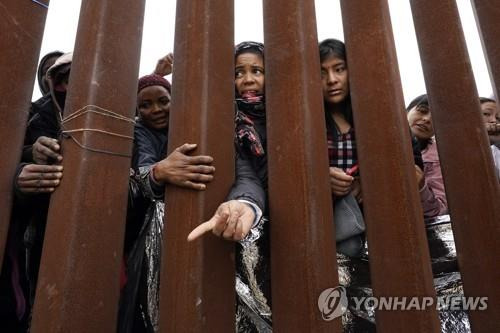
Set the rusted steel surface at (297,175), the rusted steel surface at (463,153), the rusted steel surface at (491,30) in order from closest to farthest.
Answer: the rusted steel surface at (297,175) → the rusted steel surface at (463,153) → the rusted steel surface at (491,30)

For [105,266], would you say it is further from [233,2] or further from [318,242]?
[233,2]

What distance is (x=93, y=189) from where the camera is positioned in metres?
1.09

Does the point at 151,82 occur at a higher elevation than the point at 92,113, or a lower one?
higher

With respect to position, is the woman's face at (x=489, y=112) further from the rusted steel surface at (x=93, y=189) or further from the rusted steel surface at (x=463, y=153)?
the rusted steel surface at (x=93, y=189)

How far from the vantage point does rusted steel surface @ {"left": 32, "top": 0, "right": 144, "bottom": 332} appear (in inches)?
40.3

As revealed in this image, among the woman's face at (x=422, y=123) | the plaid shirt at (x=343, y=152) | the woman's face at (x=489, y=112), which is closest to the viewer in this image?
the plaid shirt at (x=343, y=152)

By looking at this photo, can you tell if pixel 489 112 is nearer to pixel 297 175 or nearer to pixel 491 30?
pixel 491 30

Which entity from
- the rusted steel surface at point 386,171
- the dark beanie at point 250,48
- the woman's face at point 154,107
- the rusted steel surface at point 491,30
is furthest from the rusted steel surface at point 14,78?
the rusted steel surface at point 491,30

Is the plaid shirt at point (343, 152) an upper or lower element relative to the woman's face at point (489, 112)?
lower

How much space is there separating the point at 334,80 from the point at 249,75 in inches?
16.7

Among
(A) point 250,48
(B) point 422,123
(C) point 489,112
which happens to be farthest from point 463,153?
(C) point 489,112

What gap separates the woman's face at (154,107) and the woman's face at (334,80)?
0.90m

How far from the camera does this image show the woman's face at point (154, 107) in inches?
80.3
